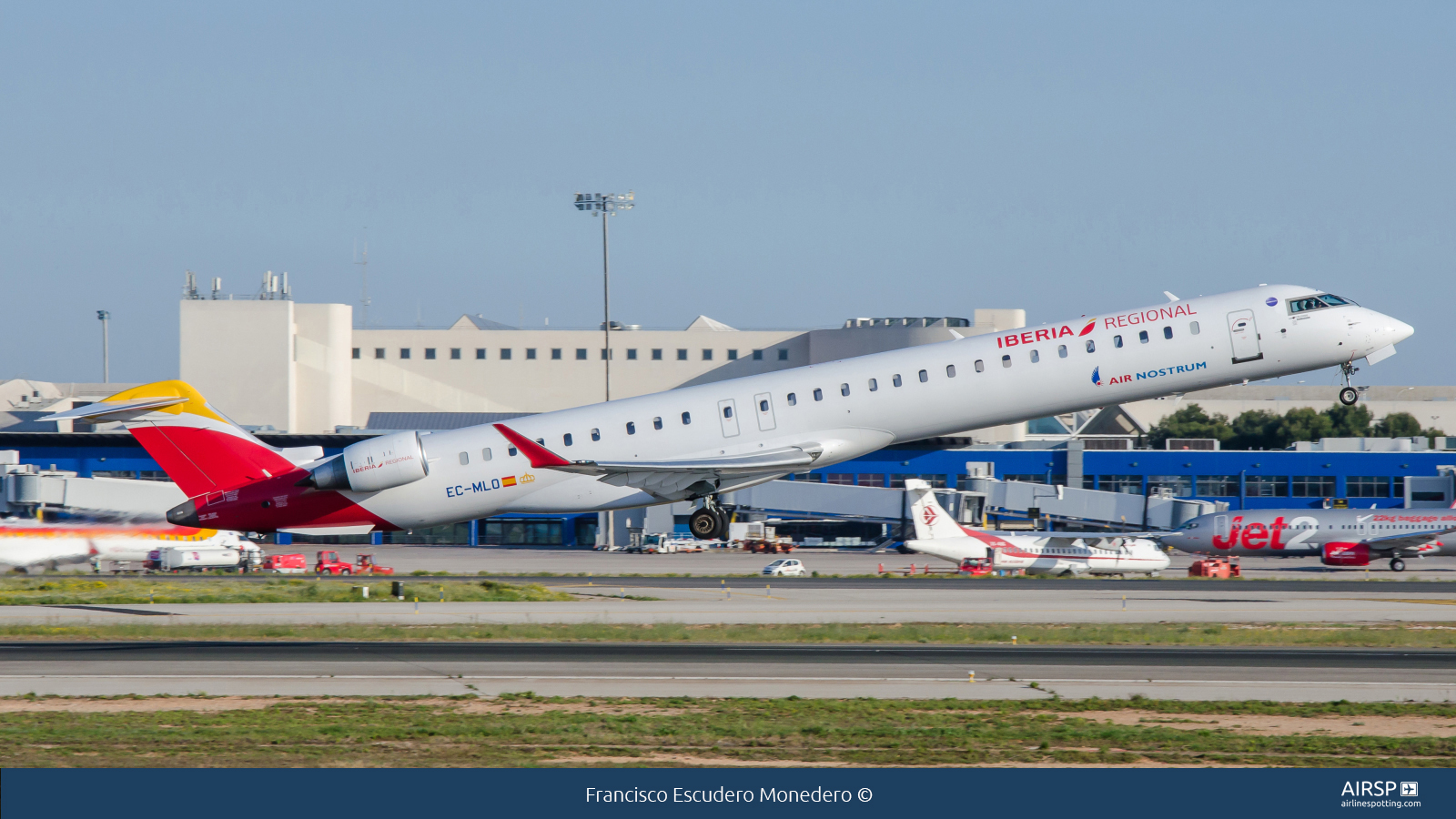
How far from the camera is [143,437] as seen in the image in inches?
1339

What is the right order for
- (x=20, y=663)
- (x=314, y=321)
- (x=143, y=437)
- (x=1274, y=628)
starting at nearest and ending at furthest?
(x=20, y=663) → (x=143, y=437) → (x=1274, y=628) → (x=314, y=321)

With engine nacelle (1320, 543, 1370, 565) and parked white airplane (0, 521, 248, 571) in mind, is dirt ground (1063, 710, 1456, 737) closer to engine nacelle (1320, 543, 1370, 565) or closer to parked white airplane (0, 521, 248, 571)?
parked white airplane (0, 521, 248, 571)

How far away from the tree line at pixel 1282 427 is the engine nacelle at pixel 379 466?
338ft

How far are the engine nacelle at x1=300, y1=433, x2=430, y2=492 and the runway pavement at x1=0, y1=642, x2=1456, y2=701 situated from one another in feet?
12.8

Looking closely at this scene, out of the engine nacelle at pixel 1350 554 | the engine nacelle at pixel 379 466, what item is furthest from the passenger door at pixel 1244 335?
the engine nacelle at pixel 1350 554

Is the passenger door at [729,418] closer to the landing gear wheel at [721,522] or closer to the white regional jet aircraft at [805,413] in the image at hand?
the white regional jet aircraft at [805,413]

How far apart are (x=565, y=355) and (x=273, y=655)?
79.7 m

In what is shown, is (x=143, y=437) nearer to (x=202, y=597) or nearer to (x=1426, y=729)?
(x=202, y=597)

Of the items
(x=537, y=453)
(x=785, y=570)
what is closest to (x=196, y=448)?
(x=537, y=453)

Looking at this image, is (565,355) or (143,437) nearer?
(143,437)

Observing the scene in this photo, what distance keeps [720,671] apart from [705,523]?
411cm

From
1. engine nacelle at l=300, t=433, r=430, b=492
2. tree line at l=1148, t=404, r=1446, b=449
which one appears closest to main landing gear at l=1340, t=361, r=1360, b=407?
engine nacelle at l=300, t=433, r=430, b=492

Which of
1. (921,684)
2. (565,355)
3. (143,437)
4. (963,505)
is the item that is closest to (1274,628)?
(921,684)

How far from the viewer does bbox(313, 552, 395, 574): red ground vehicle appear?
64.0 metres
